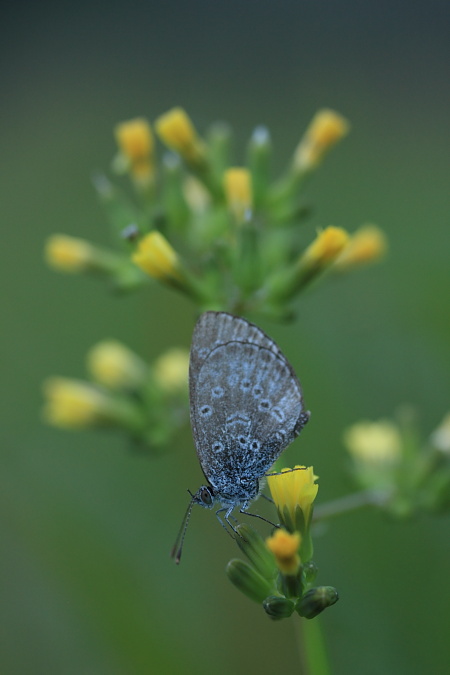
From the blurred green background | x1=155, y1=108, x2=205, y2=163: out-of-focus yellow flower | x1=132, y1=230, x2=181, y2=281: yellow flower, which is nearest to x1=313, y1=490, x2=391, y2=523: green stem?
the blurred green background

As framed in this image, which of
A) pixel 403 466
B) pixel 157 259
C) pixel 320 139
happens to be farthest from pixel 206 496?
pixel 320 139

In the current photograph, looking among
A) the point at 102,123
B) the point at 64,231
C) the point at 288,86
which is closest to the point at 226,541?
the point at 64,231

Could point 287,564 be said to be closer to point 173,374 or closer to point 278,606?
point 278,606

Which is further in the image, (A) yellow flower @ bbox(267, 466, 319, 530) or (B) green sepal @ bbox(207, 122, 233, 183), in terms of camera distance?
(B) green sepal @ bbox(207, 122, 233, 183)

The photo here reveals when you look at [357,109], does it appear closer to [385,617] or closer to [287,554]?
[385,617]

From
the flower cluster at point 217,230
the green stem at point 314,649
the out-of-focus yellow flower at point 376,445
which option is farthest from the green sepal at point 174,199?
the green stem at point 314,649

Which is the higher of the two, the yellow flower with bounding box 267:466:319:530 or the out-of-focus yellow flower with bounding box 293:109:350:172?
the out-of-focus yellow flower with bounding box 293:109:350:172

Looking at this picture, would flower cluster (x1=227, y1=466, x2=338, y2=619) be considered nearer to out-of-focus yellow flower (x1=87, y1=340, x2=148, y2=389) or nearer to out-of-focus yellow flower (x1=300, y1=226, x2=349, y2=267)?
out-of-focus yellow flower (x1=300, y1=226, x2=349, y2=267)
